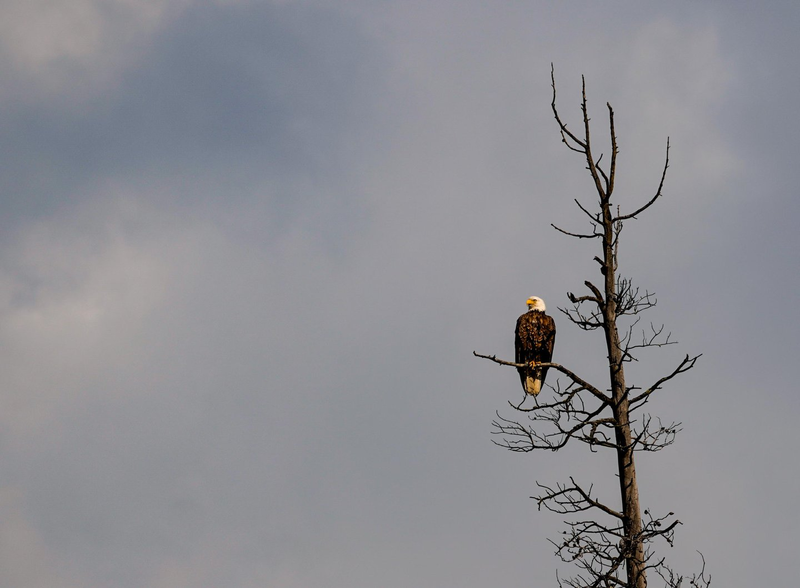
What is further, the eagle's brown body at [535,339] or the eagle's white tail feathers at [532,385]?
the eagle's brown body at [535,339]

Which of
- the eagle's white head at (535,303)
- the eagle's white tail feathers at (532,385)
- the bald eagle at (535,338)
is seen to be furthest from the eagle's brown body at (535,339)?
the eagle's white tail feathers at (532,385)

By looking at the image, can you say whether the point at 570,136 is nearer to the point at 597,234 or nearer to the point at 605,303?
the point at 597,234

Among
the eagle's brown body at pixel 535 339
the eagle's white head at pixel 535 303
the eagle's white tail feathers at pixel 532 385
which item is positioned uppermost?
the eagle's white head at pixel 535 303

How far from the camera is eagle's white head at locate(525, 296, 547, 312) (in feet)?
43.1

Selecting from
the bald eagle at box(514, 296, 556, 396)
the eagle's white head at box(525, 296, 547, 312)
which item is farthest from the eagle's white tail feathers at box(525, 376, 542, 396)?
the eagle's white head at box(525, 296, 547, 312)

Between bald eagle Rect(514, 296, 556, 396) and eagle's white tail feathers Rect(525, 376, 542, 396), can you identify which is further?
bald eagle Rect(514, 296, 556, 396)

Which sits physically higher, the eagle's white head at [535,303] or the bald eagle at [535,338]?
the eagle's white head at [535,303]

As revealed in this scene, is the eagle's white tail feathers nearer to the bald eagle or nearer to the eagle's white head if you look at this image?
the bald eagle

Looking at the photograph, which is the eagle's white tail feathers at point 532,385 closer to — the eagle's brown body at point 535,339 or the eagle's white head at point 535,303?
the eagle's brown body at point 535,339

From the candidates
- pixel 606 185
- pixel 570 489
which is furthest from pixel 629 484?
pixel 606 185

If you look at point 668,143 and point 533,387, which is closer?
point 668,143

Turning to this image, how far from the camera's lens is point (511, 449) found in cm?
790

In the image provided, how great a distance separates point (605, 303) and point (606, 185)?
130cm

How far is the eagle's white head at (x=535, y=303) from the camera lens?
1314 cm
